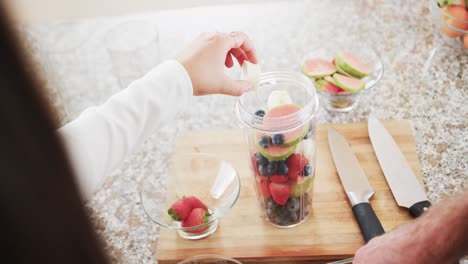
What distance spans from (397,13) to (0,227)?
1360 millimetres

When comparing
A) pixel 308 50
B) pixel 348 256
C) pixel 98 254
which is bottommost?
pixel 348 256

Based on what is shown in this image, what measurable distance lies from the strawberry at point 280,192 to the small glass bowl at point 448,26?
0.62 metres

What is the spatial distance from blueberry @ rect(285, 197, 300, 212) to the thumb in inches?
8.3

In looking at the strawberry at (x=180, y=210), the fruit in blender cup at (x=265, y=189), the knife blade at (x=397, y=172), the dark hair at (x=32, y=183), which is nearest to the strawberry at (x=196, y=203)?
the strawberry at (x=180, y=210)

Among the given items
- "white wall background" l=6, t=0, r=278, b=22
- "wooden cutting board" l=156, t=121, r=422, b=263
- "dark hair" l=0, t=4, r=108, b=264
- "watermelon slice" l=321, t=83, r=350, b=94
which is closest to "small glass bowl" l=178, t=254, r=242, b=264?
"wooden cutting board" l=156, t=121, r=422, b=263

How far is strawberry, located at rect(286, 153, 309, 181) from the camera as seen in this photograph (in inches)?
32.2

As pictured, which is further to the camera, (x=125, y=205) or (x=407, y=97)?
(x=407, y=97)

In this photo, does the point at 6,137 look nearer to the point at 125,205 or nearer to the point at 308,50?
the point at 125,205

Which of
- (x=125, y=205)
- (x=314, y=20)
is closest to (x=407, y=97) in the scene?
(x=314, y=20)

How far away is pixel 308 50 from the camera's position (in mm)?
1254

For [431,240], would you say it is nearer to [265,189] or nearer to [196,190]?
[265,189]

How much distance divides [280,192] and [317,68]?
0.36 m

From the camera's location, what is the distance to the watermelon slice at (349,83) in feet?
3.39

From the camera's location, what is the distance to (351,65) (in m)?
1.06
